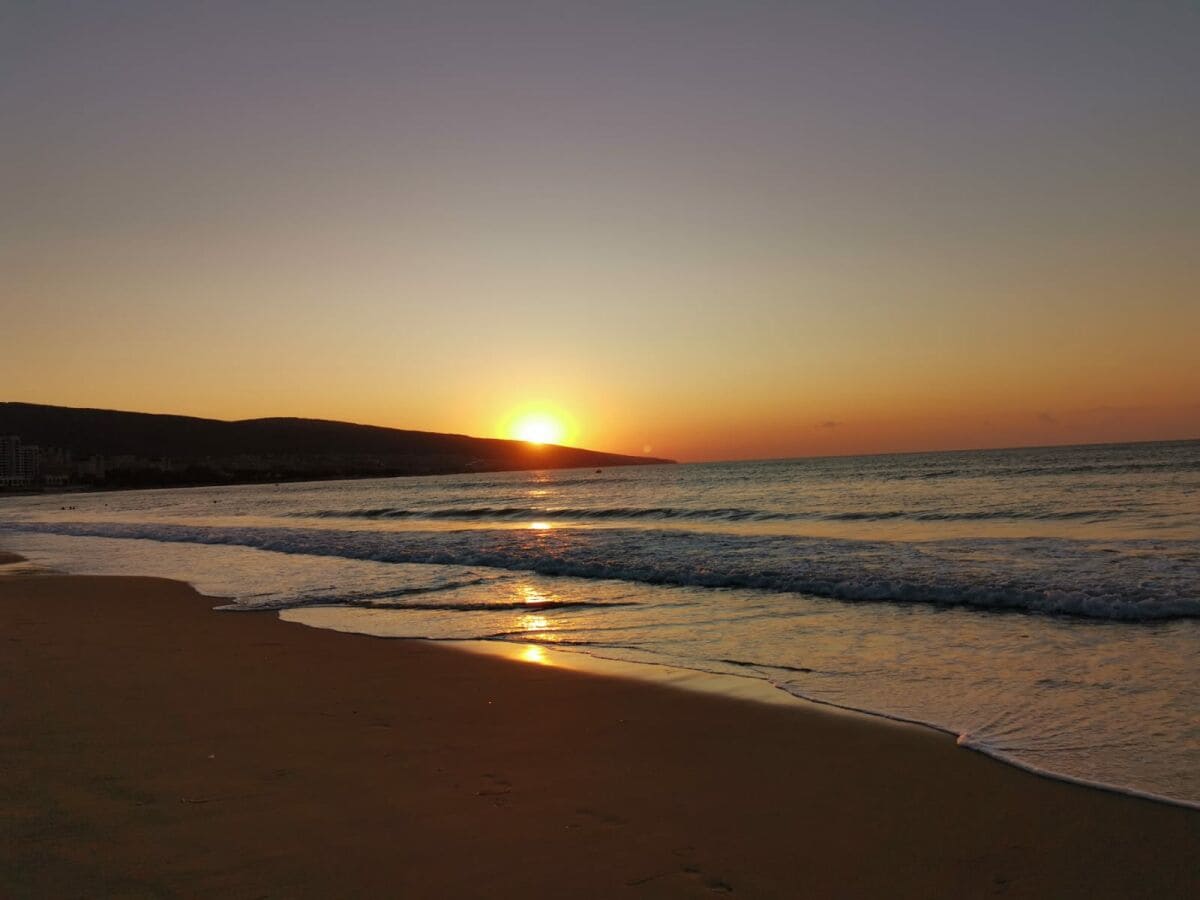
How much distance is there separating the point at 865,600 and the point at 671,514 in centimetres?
2460

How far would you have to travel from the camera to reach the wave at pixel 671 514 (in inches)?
1045

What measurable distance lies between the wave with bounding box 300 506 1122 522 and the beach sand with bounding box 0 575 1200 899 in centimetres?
2213

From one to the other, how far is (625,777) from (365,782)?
152 centimetres

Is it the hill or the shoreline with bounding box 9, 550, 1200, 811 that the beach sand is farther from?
the hill

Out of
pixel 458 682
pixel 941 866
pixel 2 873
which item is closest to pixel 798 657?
pixel 458 682

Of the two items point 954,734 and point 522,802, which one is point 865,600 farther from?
point 522,802

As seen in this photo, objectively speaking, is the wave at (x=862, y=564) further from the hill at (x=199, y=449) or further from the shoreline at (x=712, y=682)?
the hill at (x=199, y=449)

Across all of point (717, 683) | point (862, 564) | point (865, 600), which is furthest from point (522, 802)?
point (862, 564)

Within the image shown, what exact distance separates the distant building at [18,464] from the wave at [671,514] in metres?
117

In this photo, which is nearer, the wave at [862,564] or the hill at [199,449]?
the wave at [862,564]

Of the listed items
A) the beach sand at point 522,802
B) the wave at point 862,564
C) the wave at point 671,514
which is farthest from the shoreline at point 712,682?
the wave at point 671,514

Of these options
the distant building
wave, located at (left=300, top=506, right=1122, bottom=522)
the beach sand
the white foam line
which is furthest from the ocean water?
the distant building

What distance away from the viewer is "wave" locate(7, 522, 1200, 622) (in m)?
11.3

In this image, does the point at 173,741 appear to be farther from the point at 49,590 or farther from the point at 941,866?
the point at 49,590
